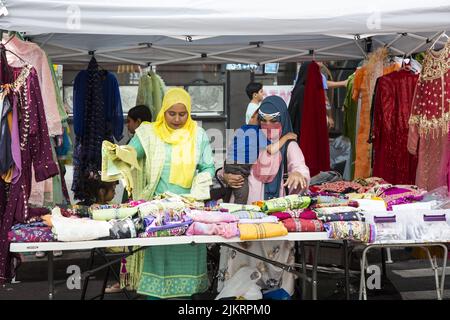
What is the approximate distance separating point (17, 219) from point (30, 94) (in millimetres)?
771

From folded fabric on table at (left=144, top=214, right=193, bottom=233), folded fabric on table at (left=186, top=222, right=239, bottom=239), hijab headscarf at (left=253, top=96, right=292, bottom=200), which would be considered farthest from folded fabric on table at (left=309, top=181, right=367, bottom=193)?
folded fabric on table at (left=144, top=214, right=193, bottom=233)

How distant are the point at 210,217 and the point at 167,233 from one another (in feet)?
0.86

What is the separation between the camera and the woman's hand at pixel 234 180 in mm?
4219

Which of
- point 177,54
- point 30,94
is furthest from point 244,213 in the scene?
point 177,54

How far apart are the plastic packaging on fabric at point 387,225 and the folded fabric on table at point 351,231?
0.04 meters

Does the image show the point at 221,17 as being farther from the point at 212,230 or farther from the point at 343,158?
the point at 343,158

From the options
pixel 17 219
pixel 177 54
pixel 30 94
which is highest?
pixel 177 54

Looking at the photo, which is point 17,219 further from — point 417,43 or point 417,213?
point 417,43

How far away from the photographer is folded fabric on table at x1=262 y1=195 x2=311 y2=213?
3.83m

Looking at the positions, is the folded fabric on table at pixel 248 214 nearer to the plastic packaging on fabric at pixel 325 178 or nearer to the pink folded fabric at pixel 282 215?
the pink folded fabric at pixel 282 215

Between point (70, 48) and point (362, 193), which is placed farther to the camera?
point (70, 48)
